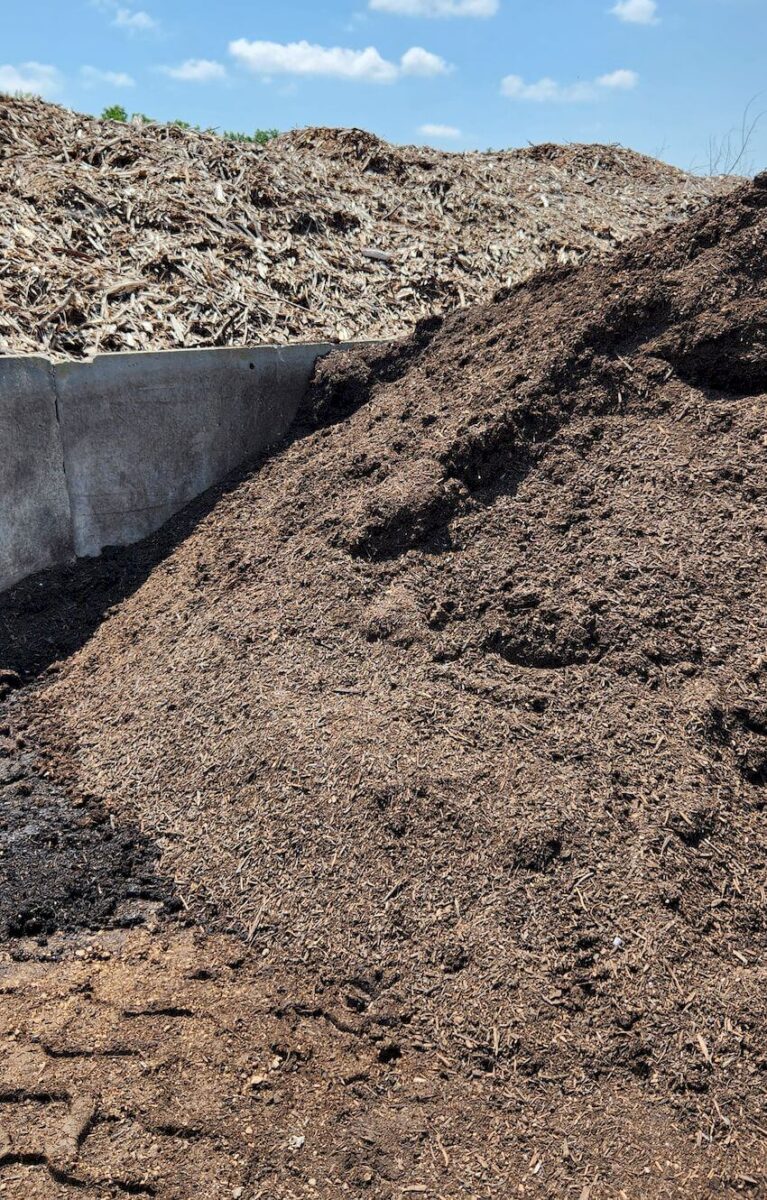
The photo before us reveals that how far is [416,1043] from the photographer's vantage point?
266 centimetres

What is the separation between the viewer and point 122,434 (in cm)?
557

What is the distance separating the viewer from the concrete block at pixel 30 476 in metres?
5.16

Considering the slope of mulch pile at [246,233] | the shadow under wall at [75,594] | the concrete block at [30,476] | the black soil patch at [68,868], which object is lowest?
the black soil patch at [68,868]

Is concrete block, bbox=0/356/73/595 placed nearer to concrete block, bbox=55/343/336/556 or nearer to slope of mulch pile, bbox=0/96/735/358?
concrete block, bbox=55/343/336/556

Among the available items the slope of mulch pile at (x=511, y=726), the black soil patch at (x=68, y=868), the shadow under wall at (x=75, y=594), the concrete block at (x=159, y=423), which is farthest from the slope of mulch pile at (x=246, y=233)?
the black soil patch at (x=68, y=868)

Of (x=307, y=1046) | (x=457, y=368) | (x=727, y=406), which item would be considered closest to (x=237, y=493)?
(x=457, y=368)

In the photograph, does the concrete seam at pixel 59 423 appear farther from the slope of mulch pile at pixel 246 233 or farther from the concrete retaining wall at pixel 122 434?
the slope of mulch pile at pixel 246 233

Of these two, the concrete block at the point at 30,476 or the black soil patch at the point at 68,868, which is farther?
the concrete block at the point at 30,476

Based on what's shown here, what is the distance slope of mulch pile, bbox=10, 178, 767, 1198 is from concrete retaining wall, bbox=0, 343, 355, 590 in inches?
21.1

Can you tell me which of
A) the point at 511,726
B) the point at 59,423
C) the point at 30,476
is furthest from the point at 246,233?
the point at 511,726

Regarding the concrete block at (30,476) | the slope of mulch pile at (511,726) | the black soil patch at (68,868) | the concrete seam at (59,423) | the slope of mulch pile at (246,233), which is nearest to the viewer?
the slope of mulch pile at (511,726)

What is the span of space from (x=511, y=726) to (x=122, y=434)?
3.24 metres

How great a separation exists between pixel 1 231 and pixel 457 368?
3.43 metres

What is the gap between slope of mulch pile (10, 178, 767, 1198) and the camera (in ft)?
8.29
